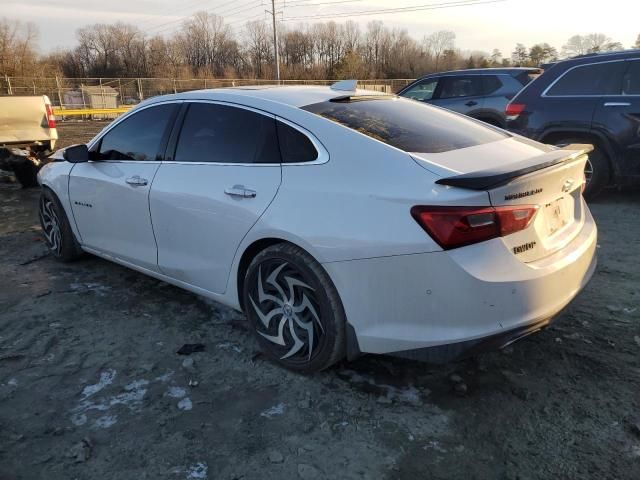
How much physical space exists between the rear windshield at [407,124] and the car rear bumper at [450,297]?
0.69m

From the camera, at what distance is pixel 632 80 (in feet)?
20.7

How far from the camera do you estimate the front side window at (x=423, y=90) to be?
34.8ft

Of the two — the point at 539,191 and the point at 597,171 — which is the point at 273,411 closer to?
the point at 539,191

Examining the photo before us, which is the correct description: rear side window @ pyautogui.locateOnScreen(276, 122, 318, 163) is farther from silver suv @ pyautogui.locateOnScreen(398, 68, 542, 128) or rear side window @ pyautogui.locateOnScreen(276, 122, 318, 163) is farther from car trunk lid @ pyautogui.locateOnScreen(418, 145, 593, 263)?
silver suv @ pyautogui.locateOnScreen(398, 68, 542, 128)

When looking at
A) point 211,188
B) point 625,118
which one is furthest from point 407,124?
point 625,118

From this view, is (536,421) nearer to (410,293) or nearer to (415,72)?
(410,293)

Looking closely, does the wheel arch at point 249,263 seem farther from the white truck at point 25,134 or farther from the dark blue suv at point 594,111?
the white truck at point 25,134

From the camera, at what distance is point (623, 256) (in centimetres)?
473

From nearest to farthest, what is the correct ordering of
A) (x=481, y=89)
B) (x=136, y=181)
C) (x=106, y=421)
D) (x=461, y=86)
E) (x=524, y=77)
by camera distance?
(x=106, y=421) < (x=136, y=181) < (x=524, y=77) < (x=481, y=89) < (x=461, y=86)

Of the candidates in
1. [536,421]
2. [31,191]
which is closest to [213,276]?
[536,421]

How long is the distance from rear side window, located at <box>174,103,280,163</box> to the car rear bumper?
0.92m

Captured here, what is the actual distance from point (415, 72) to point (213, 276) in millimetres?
82854

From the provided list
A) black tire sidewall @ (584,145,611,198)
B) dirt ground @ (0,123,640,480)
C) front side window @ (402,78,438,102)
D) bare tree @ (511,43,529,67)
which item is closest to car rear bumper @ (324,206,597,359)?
dirt ground @ (0,123,640,480)

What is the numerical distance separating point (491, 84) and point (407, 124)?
23.9ft
